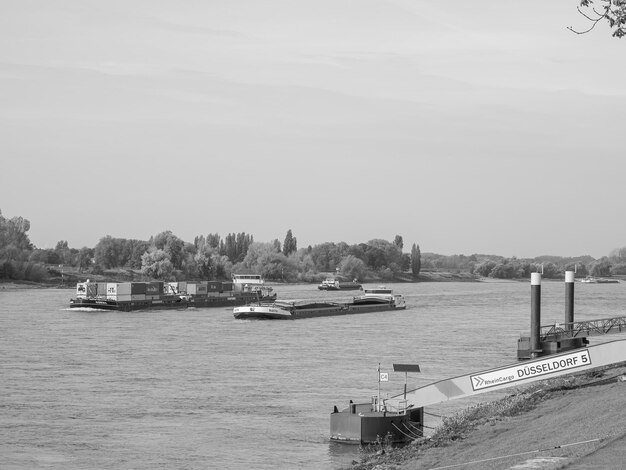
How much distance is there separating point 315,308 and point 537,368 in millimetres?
77513

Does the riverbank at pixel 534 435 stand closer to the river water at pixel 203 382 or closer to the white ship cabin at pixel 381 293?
the river water at pixel 203 382

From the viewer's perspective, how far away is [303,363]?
53281mm

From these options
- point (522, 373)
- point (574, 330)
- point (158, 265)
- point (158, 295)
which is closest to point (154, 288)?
point (158, 295)

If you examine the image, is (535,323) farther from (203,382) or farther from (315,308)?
(315,308)

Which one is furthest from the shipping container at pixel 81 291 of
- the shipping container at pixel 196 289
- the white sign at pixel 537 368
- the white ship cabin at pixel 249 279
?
the white sign at pixel 537 368

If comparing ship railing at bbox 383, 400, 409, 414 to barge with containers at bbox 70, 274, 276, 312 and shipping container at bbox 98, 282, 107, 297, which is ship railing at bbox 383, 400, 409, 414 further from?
shipping container at bbox 98, 282, 107, 297

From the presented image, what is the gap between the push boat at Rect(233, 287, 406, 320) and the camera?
96938 mm

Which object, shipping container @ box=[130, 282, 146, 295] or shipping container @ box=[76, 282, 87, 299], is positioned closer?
shipping container @ box=[76, 282, 87, 299]

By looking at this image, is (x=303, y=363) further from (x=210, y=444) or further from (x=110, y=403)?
(x=210, y=444)

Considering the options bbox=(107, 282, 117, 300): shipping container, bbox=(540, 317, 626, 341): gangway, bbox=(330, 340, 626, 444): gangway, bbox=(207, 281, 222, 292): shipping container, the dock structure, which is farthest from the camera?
bbox=(207, 281, 222, 292): shipping container

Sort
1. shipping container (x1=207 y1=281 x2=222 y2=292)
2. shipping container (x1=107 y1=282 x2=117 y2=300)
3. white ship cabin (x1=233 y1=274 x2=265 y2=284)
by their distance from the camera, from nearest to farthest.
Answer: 1. shipping container (x1=107 y1=282 x2=117 y2=300)
2. shipping container (x1=207 y1=281 x2=222 y2=292)
3. white ship cabin (x1=233 y1=274 x2=265 y2=284)

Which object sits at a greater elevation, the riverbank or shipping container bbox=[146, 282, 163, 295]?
shipping container bbox=[146, 282, 163, 295]

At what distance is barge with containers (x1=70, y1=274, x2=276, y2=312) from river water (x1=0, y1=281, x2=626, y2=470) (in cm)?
1510

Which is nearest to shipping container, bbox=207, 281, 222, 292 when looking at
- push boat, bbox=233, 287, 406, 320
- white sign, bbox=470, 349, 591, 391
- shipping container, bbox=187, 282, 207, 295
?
shipping container, bbox=187, 282, 207, 295
